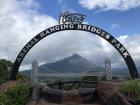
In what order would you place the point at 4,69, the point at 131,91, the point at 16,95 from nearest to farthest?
the point at 131,91 → the point at 16,95 → the point at 4,69

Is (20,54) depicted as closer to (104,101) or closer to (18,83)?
(18,83)

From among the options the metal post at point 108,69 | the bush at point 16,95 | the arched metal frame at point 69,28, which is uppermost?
the arched metal frame at point 69,28

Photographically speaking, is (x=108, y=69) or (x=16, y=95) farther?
(x=108, y=69)

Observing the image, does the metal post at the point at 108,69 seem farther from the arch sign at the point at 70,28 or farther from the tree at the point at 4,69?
the tree at the point at 4,69

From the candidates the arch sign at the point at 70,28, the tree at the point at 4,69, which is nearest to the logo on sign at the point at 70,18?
the arch sign at the point at 70,28

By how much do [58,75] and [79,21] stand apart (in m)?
3.93

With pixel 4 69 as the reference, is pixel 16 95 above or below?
below

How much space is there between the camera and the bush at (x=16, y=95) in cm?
2197

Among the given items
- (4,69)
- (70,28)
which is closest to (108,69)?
(70,28)

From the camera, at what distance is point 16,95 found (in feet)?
73.3

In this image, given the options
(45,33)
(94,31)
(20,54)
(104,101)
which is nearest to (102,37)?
(94,31)

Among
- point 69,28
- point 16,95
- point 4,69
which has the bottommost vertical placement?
point 16,95

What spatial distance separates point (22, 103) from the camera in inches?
864

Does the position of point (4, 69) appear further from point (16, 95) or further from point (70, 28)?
point (16, 95)
